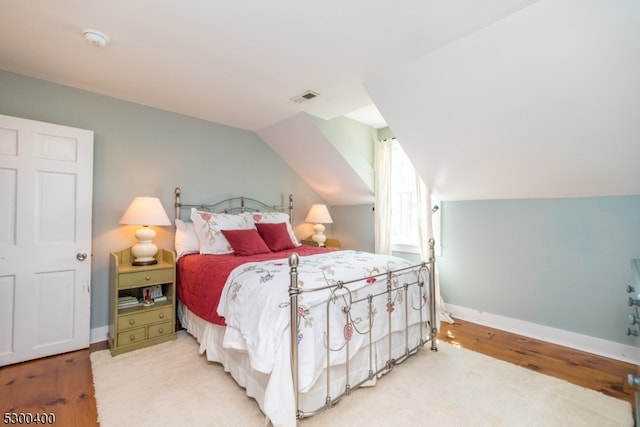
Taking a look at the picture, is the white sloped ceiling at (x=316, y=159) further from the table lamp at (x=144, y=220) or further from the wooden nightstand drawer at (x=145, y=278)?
the wooden nightstand drawer at (x=145, y=278)

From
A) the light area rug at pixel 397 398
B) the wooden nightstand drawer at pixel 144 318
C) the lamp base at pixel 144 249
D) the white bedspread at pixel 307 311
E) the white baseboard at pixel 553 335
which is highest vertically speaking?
the lamp base at pixel 144 249

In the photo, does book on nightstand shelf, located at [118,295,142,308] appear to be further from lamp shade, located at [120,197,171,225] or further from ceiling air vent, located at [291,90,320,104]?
ceiling air vent, located at [291,90,320,104]

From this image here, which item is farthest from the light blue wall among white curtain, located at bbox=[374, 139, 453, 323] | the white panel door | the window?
the white panel door

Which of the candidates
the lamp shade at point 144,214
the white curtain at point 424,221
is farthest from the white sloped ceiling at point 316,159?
the lamp shade at point 144,214

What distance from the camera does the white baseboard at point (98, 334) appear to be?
2.82 meters

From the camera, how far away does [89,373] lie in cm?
223

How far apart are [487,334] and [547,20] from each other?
2.76 m

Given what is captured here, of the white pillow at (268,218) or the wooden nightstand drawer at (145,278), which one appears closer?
the wooden nightstand drawer at (145,278)

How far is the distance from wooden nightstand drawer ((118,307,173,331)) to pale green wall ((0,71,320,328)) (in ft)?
1.77

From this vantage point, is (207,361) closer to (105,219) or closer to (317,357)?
(317,357)

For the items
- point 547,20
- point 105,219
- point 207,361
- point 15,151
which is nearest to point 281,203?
point 105,219

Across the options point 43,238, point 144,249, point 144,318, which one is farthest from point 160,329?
point 43,238

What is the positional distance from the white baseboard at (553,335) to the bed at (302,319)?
92 centimetres

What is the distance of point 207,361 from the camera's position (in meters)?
2.39
